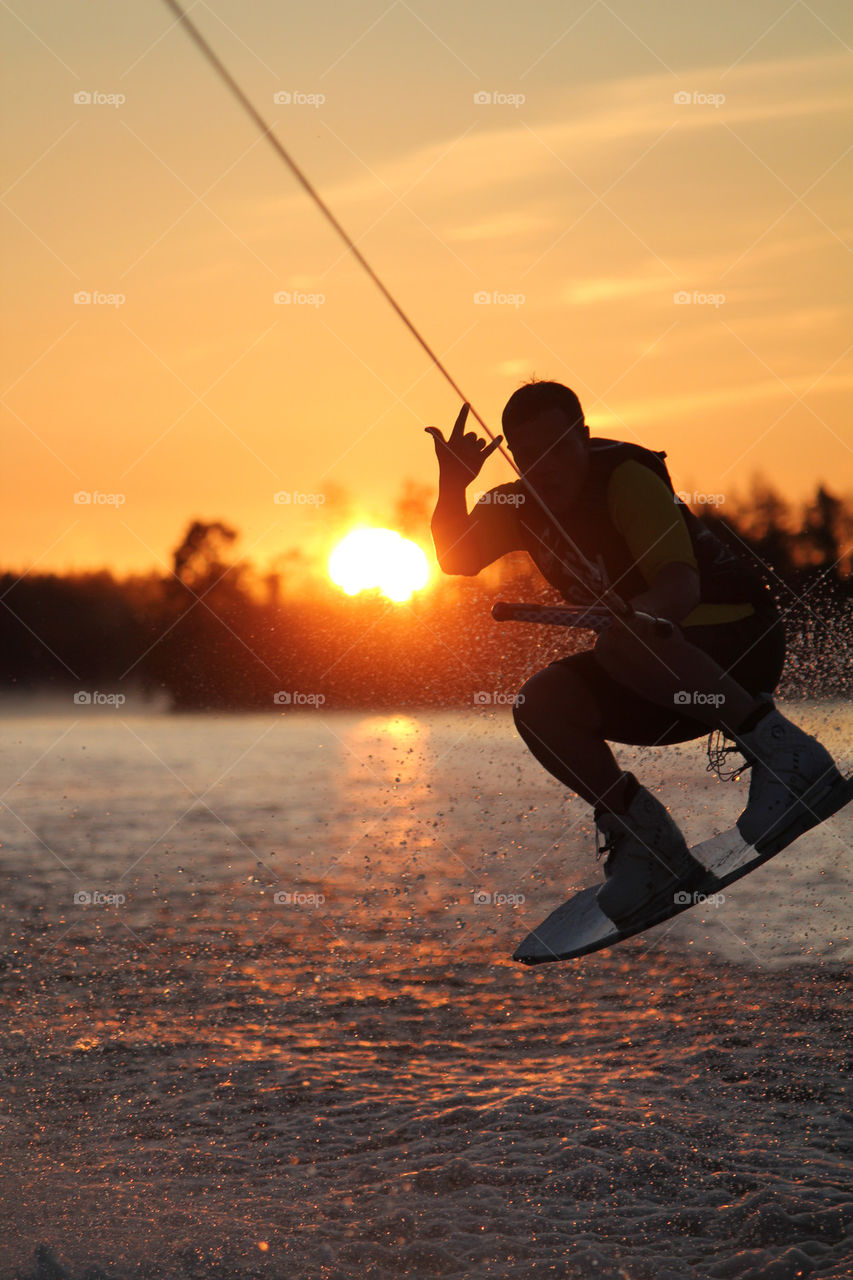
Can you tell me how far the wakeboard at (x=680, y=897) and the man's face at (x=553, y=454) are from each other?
1495 mm

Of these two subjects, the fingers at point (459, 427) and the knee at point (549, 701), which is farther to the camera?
the knee at point (549, 701)

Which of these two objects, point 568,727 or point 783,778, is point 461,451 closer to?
point 568,727

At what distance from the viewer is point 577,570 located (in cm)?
496

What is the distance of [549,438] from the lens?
486 centimetres

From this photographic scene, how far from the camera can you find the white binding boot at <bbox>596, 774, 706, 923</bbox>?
5305 millimetres

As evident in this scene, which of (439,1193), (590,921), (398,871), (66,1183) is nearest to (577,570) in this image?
(590,921)

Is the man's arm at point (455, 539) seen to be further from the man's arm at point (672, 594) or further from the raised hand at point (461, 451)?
the man's arm at point (672, 594)

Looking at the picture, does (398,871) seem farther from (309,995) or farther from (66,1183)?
(66,1183)

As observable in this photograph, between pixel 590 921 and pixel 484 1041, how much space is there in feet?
10.2

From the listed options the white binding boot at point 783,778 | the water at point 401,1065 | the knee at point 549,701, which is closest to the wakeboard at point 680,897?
the white binding boot at point 783,778

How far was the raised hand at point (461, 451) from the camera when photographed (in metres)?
4.99

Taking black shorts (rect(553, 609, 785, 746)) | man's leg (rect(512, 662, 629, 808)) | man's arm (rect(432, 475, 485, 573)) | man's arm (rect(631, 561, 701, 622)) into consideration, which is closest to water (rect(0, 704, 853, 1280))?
man's leg (rect(512, 662, 629, 808))

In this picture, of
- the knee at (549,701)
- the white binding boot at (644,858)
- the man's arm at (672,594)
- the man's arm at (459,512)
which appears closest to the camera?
the man's arm at (672,594)

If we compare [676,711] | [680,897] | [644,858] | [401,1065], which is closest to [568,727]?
[676,711]
